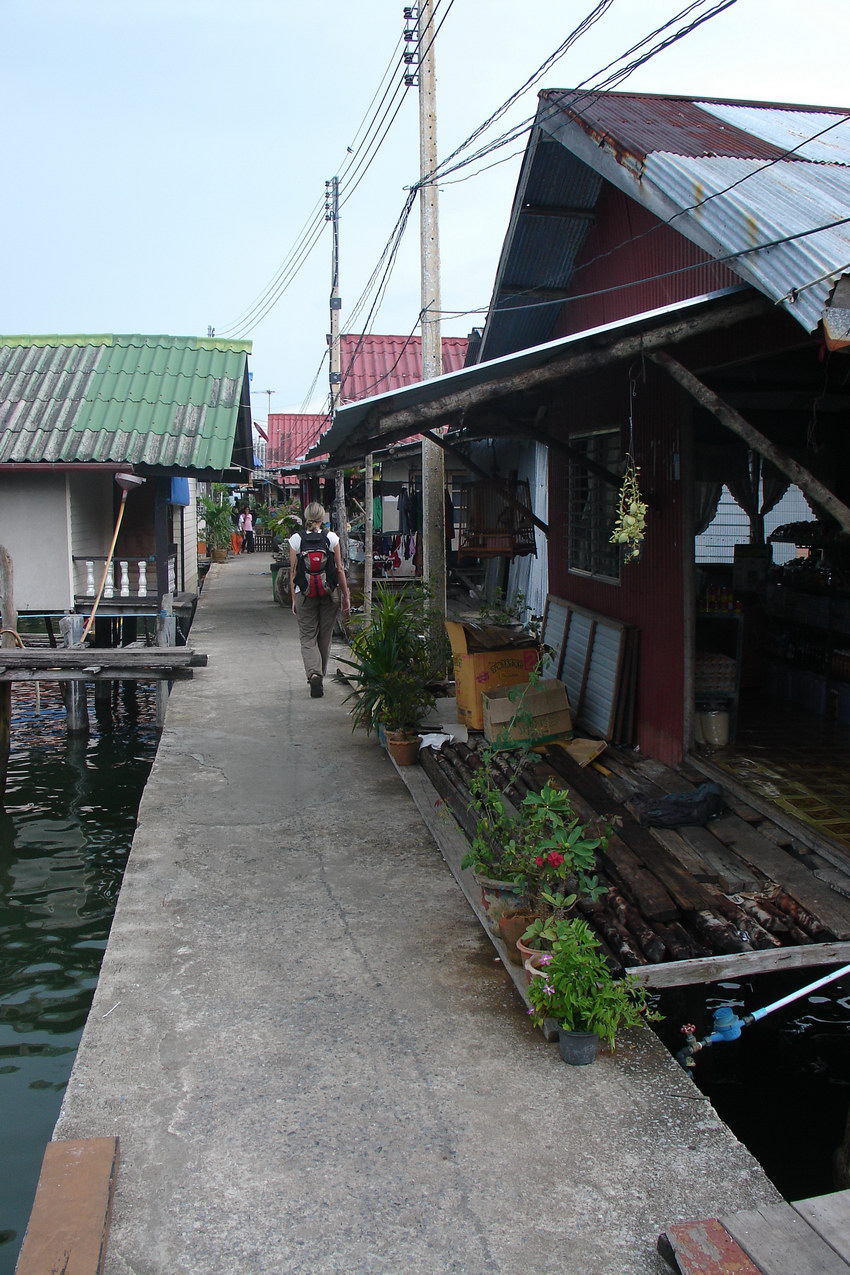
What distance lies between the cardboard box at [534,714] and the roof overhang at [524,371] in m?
2.25

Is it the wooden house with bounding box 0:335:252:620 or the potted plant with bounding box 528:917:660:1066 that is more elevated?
the wooden house with bounding box 0:335:252:620

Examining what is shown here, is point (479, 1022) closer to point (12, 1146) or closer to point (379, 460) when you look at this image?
point (12, 1146)

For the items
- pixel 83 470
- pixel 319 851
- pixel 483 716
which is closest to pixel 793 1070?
pixel 319 851

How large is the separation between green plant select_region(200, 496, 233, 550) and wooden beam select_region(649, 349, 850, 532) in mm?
28840

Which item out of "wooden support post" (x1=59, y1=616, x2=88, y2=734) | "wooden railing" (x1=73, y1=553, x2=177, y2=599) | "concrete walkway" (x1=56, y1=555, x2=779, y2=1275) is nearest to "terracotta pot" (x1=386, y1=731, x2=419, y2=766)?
"concrete walkway" (x1=56, y1=555, x2=779, y2=1275)

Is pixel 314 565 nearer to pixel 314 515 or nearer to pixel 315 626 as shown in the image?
pixel 314 515

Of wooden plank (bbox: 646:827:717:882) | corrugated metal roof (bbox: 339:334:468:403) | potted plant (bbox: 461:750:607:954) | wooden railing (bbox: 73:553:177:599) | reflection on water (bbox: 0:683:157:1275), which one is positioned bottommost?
reflection on water (bbox: 0:683:157:1275)

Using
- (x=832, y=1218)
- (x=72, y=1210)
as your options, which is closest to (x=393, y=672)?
(x=72, y=1210)

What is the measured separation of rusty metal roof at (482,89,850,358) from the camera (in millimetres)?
4004

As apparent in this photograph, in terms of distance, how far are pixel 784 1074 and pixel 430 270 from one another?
8059 millimetres

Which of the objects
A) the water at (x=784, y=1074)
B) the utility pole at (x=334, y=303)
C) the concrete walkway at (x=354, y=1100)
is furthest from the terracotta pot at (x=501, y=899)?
the utility pole at (x=334, y=303)

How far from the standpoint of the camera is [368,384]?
2133 centimetres

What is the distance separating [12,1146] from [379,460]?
13.8 meters

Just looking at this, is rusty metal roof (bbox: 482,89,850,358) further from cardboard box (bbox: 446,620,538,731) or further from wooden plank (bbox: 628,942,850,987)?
cardboard box (bbox: 446,620,538,731)
